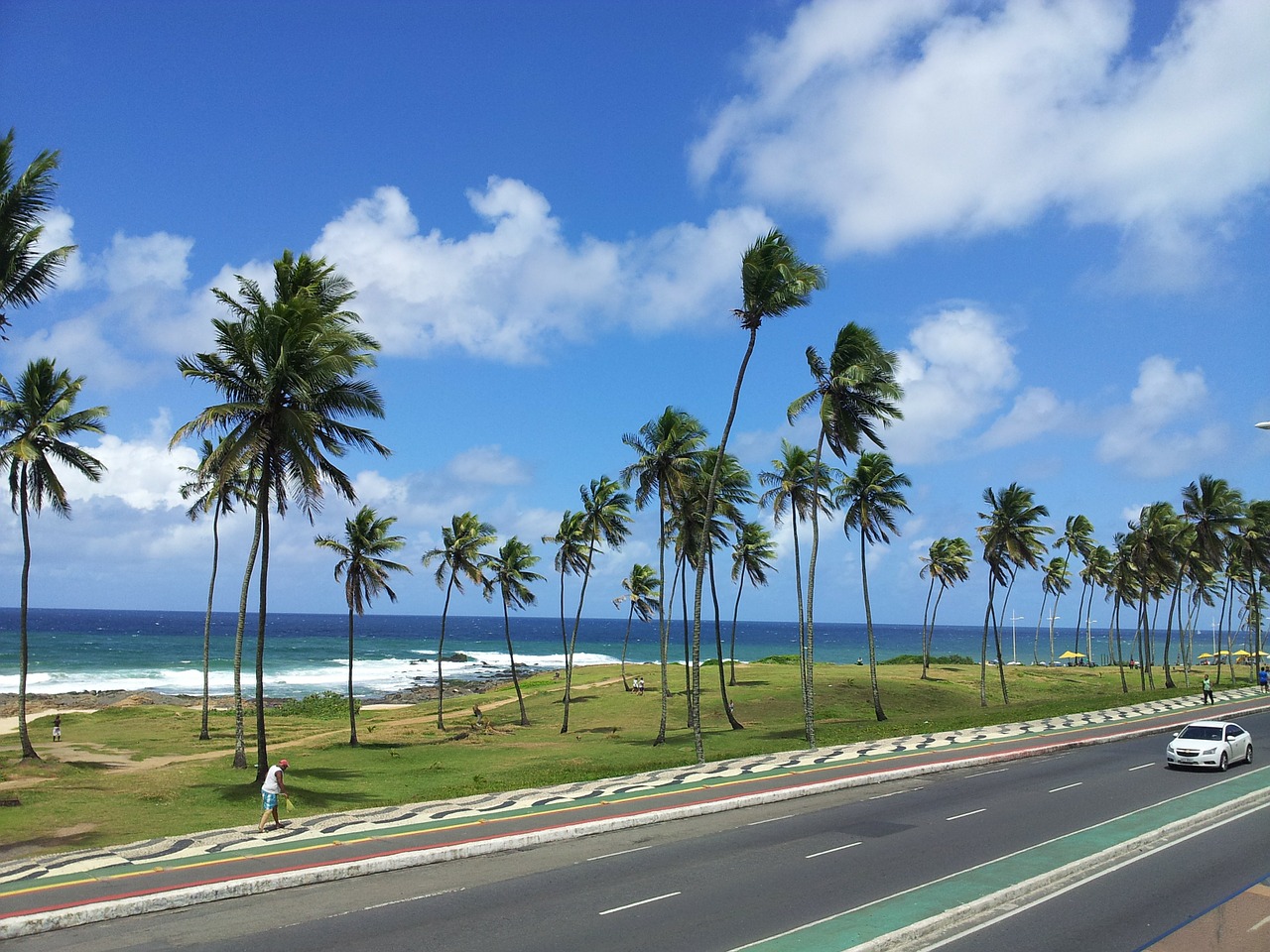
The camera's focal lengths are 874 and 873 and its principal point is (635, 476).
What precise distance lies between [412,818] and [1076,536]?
87.9m

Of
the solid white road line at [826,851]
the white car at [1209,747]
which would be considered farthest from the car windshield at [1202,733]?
the solid white road line at [826,851]

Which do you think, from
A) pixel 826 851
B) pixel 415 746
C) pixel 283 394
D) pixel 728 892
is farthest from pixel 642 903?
pixel 415 746

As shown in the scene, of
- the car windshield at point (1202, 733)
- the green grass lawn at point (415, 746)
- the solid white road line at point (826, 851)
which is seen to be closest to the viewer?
the solid white road line at point (826, 851)

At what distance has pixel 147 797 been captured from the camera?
2570cm

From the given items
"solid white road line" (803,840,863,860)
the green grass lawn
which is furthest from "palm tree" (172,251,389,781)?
"solid white road line" (803,840,863,860)

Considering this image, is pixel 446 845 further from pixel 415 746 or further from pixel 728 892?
pixel 415 746

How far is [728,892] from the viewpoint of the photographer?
14.4m

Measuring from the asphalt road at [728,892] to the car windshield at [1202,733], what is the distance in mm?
8480

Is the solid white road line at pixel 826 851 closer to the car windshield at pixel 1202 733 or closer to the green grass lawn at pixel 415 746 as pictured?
the green grass lawn at pixel 415 746

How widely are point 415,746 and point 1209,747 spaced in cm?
3357

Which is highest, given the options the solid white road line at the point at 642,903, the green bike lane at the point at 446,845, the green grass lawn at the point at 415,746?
the solid white road line at the point at 642,903

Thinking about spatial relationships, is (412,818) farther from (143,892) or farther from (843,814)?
(843,814)

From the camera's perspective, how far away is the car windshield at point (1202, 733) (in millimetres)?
28078

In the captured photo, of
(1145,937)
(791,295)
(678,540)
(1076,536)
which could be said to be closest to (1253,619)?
(1076,536)
